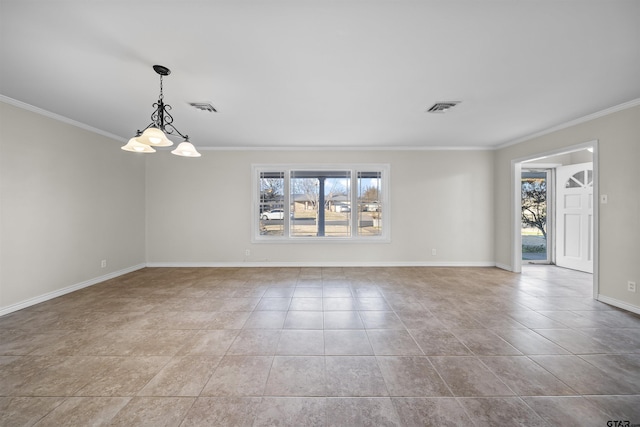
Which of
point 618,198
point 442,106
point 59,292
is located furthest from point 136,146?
point 618,198

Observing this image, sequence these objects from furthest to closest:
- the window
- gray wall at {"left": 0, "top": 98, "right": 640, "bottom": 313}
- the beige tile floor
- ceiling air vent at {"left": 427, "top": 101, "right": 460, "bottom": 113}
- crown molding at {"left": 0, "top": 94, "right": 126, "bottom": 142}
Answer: the window, gray wall at {"left": 0, "top": 98, "right": 640, "bottom": 313}, ceiling air vent at {"left": 427, "top": 101, "right": 460, "bottom": 113}, crown molding at {"left": 0, "top": 94, "right": 126, "bottom": 142}, the beige tile floor

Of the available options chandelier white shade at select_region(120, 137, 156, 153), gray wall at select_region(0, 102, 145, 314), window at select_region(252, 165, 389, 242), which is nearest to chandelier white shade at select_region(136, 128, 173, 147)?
chandelier white shade at select_region(120, 137, 156, 153)

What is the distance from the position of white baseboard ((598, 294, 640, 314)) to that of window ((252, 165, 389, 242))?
3.38 m

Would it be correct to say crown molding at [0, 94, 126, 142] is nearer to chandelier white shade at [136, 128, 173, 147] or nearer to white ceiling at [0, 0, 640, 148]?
white ceiling at [0, 0, 640, 148]

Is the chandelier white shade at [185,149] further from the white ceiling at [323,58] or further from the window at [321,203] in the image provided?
the window at [321,203]

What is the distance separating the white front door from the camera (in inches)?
188

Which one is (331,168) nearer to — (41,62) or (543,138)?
(543,138)

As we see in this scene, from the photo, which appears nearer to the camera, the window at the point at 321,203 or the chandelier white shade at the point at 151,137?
the chandelier white shade at the point at 151,137

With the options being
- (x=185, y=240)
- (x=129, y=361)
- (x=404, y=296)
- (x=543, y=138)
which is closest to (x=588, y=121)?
A: (x=543, y=138)

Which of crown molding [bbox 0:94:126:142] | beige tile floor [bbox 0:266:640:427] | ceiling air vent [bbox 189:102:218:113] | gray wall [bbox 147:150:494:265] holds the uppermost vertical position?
ceiling air vent [bbox 189:102:218:113]

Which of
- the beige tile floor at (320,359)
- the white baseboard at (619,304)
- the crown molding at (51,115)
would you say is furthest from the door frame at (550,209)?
the crown molding at (51,115)

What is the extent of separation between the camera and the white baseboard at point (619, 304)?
9.72 ft

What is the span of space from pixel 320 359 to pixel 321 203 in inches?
145

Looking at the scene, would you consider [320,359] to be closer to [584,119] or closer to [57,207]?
[57,207]
